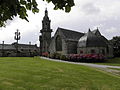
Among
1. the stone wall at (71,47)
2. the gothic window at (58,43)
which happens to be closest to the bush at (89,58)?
the stone wall at (71,47)

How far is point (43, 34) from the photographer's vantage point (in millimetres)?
72938

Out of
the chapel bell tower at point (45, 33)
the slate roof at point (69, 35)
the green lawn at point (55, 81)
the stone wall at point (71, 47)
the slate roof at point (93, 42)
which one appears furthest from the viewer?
the chapel bell tower at point (45, 33)

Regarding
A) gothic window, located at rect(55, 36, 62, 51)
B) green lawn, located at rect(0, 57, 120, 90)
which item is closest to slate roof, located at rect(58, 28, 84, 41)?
gothic window, located at rect(55, 36, 62, 51)

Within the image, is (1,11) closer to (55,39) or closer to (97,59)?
(97,59)

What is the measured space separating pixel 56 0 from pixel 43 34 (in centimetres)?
6915

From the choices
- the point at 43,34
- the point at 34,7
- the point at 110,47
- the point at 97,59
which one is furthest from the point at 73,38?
the point at 34,7

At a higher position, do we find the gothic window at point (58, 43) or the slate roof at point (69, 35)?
the slate roof at point (69, 35)

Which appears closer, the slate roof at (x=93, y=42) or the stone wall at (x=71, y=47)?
the slate roof at (x=93, y=42)

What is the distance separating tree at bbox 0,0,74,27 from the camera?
13.4ft

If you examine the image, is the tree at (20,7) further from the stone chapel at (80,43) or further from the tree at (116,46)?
the tree at (116,46)

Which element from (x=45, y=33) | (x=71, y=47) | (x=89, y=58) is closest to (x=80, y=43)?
(x=71, y=47)

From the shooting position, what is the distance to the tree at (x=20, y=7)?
4.08m

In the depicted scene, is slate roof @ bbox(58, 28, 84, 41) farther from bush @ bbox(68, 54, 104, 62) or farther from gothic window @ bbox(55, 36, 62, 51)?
bush @ bbox(68, 54, 104, 62)

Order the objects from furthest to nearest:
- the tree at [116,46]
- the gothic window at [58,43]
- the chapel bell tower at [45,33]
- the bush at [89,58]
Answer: the chapel bell tower at [45,33], the tree at [116,46], the gothic window at [58,43], the bush at [89,58]
